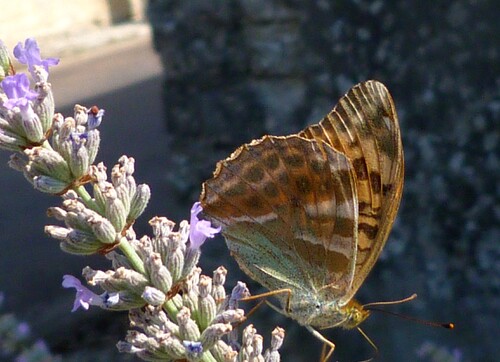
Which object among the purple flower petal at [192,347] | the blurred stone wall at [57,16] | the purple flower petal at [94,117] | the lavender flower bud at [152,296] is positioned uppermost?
the purple flower petal at [94,117]

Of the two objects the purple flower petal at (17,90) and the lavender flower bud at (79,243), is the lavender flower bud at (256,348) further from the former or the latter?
the purple flower petal at (17,90)

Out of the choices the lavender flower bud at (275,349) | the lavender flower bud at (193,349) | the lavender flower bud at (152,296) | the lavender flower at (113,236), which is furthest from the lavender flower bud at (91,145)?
the lavender flower bud at (275,349)

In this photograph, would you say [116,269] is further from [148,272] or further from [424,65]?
[424,65]

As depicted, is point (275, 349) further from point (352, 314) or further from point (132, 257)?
point (352, 314)

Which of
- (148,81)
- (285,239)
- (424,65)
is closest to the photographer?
(285,239)

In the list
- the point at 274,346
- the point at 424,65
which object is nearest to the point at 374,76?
the point at 424,65

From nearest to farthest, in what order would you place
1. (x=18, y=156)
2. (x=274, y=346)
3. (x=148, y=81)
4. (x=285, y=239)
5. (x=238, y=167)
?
1. (x=18, y=156)
2. (x=274, y=346)
3. (x=238, y=167)
4. (x=285, y=239)
5. (x=148, y=81)
